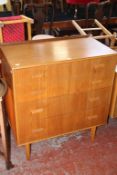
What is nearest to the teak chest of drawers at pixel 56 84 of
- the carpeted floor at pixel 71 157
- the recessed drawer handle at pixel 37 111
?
the recessed drawer handle at pixel 37 111

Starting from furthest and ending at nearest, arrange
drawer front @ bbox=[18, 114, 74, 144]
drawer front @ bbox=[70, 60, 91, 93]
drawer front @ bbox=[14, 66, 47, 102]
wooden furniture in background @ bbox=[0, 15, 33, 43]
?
1. wooden furniture in background @ bbox=[0, 15, 33, 43]
2. drawer front @ bbox=[18, 114, 74, 144]
3. drawer front @ bbox=[70, 60, 91, 93]
4. drawer front @ bbox=[14, 66, 47, 102]

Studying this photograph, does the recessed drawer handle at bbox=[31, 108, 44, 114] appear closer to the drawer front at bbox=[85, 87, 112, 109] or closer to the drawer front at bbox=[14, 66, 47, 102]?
the drawer front at bbox=[14, 66, 47, 102]

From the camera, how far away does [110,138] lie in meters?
2.14

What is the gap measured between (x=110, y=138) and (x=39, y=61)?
3.53 feet

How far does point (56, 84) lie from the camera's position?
1599 mm

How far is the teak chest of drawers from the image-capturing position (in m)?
1.52

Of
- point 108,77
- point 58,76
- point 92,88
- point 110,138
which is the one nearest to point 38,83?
point 58,76

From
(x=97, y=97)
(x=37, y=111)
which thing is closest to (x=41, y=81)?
(x=37, y=111)

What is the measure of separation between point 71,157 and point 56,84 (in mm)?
695

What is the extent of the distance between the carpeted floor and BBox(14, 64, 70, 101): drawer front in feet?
1.93

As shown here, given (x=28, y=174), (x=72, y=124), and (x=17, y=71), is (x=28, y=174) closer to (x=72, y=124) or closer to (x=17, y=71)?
(x=72, y=124)

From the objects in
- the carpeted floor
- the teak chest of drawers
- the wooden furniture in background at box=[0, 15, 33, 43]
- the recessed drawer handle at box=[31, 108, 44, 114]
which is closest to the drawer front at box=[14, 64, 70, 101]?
the teak chest of drawers

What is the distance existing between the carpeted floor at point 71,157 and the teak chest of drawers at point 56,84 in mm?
158

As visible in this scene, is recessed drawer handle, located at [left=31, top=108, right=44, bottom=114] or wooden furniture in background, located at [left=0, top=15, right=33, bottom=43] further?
wooden furniture in background, located at [left=0, top=15, right=33, bottom=43]
